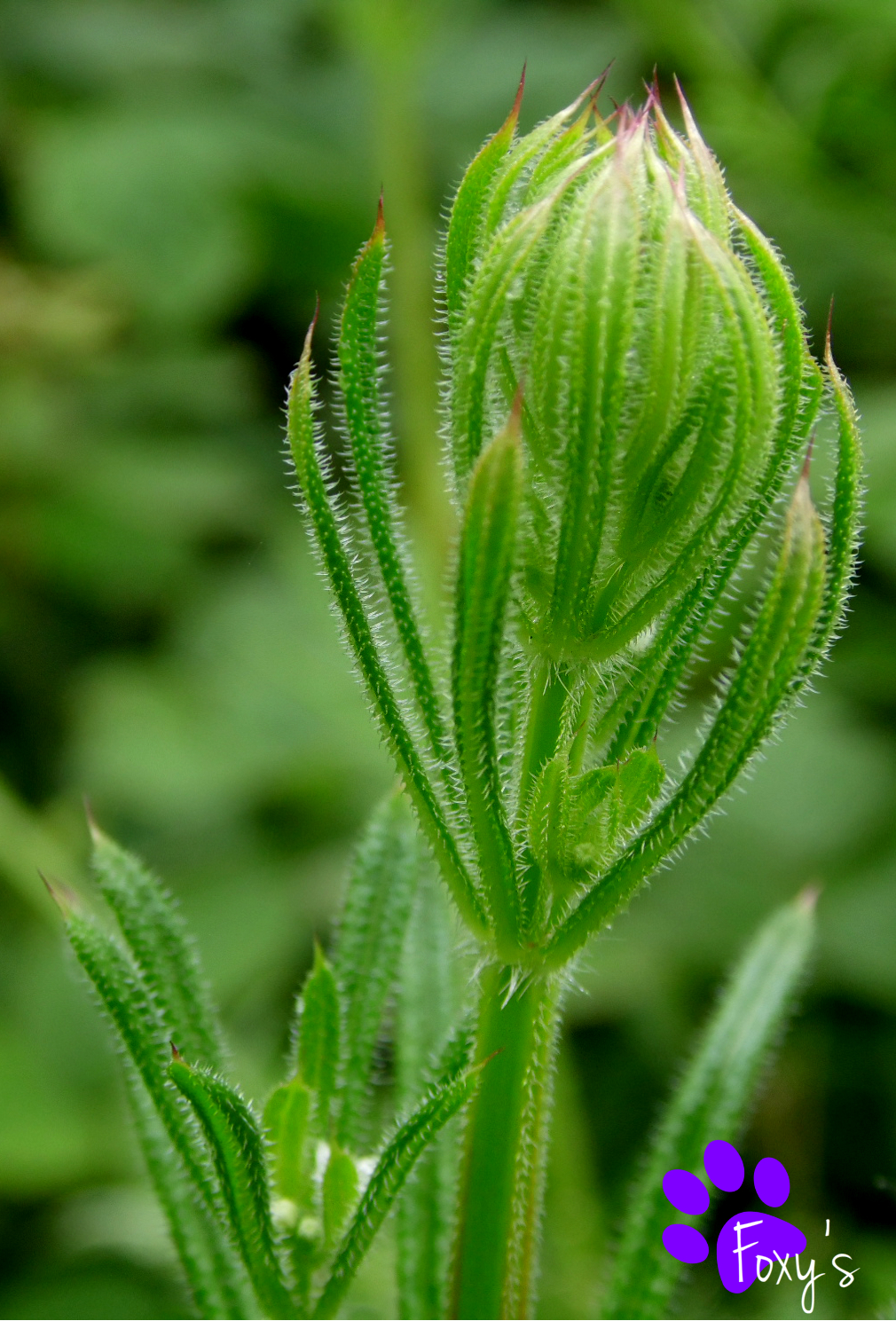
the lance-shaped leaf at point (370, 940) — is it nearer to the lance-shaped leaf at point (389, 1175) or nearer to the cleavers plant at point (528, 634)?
the cleavers plant at point (528, 634)

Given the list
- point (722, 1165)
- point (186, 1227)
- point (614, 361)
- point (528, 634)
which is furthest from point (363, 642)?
point (722, 1165)

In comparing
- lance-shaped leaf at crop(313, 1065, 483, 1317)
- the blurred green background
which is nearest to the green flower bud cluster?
lance-shaped leaf at crop(313, 1065, 483, 1317)

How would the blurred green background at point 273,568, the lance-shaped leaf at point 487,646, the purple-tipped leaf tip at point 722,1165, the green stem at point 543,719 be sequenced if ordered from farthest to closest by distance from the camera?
the blurred green background at point 273,568, the purple-tipped leaf tip at point 722,1165, the green stem at point 543,719, the lance-shaped leaf at point 487,646

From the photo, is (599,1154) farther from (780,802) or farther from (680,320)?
(680,320)

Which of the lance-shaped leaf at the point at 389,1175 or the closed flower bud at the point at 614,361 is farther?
the lance-shaped leaf at the point at 389,1175

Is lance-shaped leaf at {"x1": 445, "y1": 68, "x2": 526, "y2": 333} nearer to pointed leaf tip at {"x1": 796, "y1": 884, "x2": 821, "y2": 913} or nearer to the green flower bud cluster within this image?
the green flower bud cluster

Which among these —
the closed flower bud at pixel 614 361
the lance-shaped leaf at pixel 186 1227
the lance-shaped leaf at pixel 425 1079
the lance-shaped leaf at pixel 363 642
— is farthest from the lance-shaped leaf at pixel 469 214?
the lance-shaped leaf at pixel 186 1227

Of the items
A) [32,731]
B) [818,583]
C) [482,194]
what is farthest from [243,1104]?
[32,731]

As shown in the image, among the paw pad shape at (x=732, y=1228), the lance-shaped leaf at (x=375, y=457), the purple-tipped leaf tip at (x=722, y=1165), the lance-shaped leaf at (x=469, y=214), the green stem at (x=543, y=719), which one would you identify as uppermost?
the lance-shaped leaf at (x=469, y=214)
